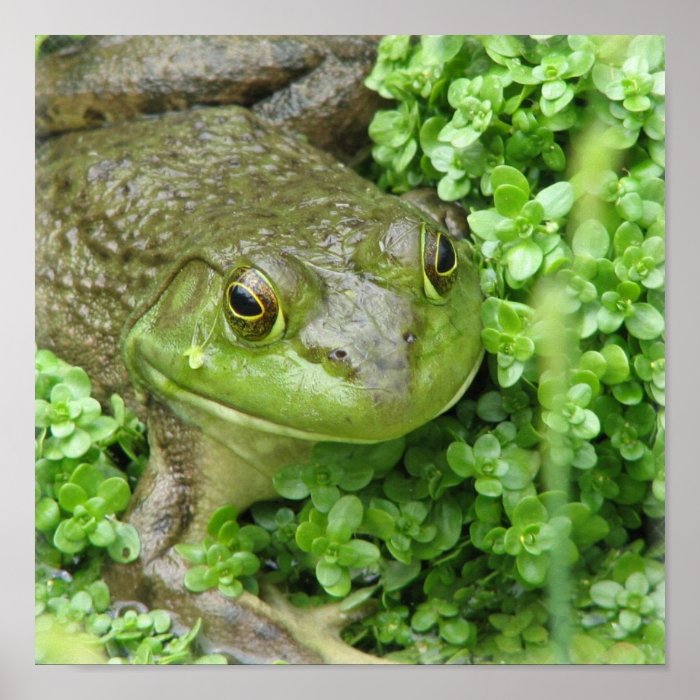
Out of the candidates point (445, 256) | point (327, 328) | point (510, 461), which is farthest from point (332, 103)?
point (510, 461)

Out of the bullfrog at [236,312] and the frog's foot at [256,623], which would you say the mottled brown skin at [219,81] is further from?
the frog's foot at [256,623]

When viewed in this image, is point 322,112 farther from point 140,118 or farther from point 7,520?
point 7,520

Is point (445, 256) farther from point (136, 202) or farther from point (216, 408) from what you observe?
point (136, 202)

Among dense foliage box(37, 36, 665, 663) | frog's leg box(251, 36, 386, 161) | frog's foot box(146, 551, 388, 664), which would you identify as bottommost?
frog's foot box(146, 551, 388, 664)

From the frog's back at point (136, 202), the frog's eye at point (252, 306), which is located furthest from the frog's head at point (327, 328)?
the frog's back at point (136, 202)

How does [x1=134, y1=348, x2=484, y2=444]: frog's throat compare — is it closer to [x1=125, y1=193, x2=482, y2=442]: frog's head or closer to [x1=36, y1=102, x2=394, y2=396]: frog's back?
[x1=125, y1=193, x2=482, y2=442]: frog's head

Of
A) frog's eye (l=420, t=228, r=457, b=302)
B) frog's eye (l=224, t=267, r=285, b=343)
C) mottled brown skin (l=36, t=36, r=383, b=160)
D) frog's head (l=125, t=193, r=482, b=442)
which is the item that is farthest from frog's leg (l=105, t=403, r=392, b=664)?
mottled brown skin (l=36, t=36, r=383, b=160)

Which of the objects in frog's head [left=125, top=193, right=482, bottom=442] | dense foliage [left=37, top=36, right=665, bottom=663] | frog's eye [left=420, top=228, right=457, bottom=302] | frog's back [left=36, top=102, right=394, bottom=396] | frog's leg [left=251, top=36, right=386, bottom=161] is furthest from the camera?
frog's leg [left=251, top=36, right=386, bottom=161]
